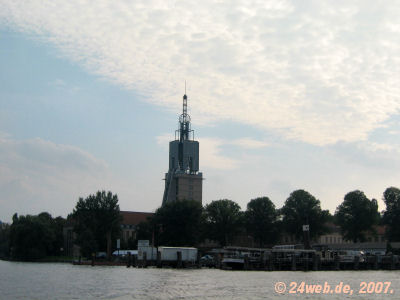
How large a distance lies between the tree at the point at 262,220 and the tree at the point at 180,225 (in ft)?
47.6

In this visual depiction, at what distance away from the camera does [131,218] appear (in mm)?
194625

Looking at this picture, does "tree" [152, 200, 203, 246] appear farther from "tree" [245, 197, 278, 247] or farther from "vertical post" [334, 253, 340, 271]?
"vertical post" [334, 253, 340, 271]

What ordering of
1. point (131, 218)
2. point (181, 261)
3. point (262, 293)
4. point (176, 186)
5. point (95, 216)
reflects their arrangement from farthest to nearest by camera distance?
point (131, 218) → point (176, 186) → point (95, 216) → point (181, 261) → point (262, 293)

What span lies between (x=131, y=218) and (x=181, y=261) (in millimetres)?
107781

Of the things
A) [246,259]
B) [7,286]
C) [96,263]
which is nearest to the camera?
[7,286]

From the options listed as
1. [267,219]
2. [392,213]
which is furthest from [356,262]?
[267,219]

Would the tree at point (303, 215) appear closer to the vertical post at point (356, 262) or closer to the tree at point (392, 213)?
the tree at point (392, 213)

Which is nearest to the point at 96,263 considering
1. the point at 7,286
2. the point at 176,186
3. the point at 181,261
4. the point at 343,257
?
the point at 181,261

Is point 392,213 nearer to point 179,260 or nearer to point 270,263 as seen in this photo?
point 270,263

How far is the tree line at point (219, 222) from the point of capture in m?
127

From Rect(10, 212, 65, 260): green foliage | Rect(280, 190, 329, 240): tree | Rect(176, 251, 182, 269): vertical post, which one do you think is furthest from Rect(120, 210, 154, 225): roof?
Rect(176, 251, 182, 269): vertical post

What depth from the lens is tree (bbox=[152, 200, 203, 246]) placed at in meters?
129

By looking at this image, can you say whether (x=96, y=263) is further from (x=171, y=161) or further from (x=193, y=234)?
(x=171, y=161)

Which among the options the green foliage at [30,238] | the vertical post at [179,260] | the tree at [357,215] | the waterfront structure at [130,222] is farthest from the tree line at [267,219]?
the waterfront structure at [130,222]
